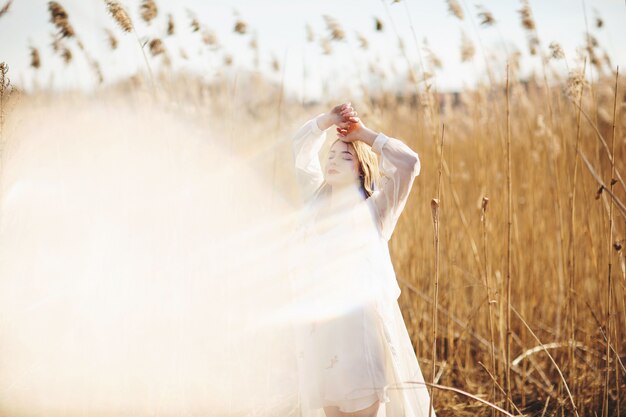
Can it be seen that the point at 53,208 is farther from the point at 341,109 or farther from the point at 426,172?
the point at 426,172

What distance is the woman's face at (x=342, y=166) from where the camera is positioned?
1275 millimetres

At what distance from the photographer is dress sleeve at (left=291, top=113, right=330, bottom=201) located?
4.45 feet

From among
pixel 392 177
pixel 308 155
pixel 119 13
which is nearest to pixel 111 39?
pixel 119 13

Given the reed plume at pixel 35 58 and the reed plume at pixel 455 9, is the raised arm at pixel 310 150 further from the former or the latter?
the reed plume at pixel 35 58

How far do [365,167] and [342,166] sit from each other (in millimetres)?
68

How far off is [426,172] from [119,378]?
5.39 feet

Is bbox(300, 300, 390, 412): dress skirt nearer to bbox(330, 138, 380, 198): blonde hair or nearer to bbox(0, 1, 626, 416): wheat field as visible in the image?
bbox(330, 138, 380, 198): blonde hair

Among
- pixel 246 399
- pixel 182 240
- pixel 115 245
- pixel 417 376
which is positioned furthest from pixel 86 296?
pixel 417 376

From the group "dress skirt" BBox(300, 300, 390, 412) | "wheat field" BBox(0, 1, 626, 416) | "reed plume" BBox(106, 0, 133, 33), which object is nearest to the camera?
"dress skirt" BBox(300, 300, 390, 412)

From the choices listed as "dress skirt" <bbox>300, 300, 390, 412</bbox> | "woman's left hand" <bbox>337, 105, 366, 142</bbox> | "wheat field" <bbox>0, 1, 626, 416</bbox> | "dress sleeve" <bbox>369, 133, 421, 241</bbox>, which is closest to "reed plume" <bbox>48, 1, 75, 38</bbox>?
"wheat field" <bbox>0, 1, 626, 416</bbox>

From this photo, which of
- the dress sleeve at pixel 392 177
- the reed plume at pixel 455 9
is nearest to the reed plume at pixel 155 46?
the dress sleeve at pixel 392 177

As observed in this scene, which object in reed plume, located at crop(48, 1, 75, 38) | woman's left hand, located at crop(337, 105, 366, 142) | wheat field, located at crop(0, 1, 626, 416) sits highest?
reed plume, located at crop(48, 1, 75, 38)

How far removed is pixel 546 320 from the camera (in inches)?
92.4

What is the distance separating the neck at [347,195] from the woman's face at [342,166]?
0.6 inches
